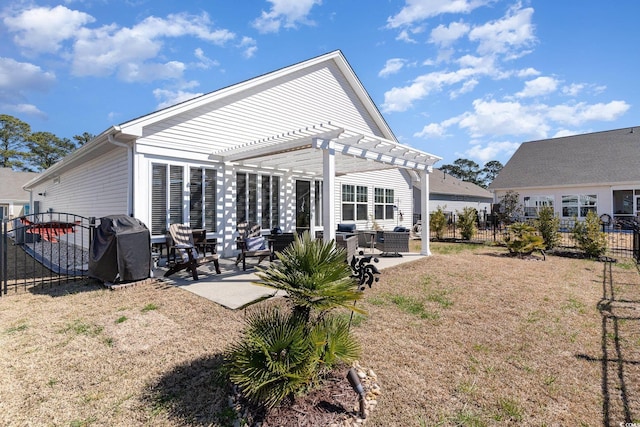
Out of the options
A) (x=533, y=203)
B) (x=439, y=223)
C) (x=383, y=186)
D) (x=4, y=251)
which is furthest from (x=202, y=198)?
(x=533, y=203)

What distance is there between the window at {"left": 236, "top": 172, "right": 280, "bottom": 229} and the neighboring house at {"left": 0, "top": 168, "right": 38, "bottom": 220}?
28.3m

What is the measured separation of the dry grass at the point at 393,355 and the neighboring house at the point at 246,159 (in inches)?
108

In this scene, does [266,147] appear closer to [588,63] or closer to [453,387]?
[453,387]

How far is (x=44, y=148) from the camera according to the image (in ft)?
129

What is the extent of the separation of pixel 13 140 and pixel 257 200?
44.3 metres

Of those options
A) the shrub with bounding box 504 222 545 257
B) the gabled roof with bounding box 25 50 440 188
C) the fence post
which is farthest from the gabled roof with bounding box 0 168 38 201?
the shrub with bounding box 504 222 545 257

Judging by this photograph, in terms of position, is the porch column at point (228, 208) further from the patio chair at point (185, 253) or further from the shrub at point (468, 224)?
the shrub at point (468, 224)

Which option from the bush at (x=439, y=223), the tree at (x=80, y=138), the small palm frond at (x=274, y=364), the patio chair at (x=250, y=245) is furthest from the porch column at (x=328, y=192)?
the tree at (x=80, y=138)

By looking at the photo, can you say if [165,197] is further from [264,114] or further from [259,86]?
[259,86]

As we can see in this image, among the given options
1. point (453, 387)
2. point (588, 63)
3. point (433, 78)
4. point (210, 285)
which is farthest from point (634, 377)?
point (433, 78)

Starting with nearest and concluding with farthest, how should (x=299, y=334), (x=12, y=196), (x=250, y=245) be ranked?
1. (x=299, y=334)
2. (x=250, y=245)
3. (x=12, y=196)

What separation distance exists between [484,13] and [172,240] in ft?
33.4

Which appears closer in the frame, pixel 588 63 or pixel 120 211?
pixel 120 211

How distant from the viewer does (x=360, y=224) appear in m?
14.4
